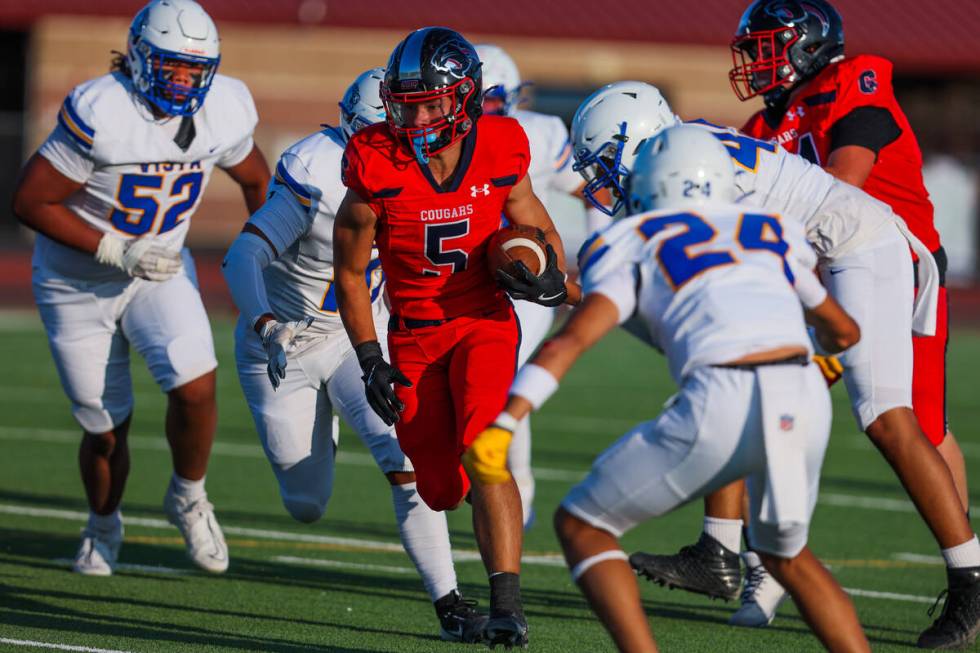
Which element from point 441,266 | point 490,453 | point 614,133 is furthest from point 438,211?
point 490,453

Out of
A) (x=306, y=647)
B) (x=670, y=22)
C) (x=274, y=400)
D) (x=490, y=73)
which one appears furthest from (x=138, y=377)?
(x=670, y=22)

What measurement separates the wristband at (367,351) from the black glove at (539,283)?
0.43 metres

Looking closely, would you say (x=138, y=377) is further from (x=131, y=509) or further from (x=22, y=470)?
(x=131, y=509)

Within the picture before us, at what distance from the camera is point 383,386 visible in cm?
448

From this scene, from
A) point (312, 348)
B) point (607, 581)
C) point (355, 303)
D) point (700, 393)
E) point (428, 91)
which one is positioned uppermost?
point (428, 91)

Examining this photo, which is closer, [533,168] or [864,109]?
[864,109]

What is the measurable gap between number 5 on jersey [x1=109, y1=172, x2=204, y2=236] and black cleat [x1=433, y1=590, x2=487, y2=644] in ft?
6.65

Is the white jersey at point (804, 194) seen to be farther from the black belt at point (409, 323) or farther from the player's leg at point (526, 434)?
the player's leg at point (526, 434)

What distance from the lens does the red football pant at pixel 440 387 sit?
4598 mm

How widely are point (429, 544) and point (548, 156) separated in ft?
8.21

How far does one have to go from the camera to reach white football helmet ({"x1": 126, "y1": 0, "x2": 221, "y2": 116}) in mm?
5652

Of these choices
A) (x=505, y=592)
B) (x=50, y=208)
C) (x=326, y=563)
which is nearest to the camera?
(x=505, y=592)

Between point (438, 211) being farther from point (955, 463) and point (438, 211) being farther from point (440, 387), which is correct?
point (955, 463)

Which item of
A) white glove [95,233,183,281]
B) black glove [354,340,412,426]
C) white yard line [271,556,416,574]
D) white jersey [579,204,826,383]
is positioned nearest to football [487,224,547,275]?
black glove [354,340,412,426]
